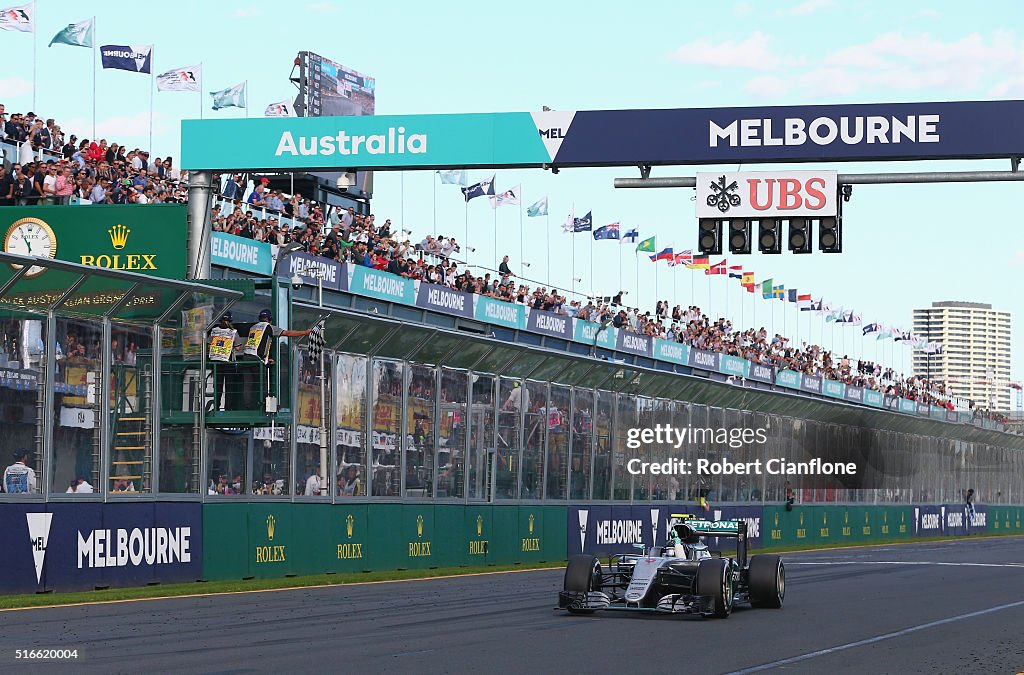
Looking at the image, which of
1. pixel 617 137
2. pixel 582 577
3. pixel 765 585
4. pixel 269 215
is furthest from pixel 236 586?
pixel 269 215

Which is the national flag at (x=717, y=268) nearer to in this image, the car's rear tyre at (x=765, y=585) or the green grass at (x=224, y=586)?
the green grass at (x=224, y=586)

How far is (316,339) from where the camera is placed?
2261 cm

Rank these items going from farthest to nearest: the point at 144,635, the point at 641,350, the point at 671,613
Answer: the point at 641,350, the point at 671,613, the point at 144,635

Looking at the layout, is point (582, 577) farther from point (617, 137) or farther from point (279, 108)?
point (279, 108)

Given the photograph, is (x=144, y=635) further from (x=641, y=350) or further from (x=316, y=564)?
(x=641, y=350)

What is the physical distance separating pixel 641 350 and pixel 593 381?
22.9 metres

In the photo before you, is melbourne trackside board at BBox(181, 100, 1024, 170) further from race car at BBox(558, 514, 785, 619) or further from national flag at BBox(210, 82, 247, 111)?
national flag at BBox(210, 82, 247, 111)

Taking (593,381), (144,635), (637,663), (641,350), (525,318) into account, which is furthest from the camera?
(641,350)

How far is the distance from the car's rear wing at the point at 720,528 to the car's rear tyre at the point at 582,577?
1.23 metres

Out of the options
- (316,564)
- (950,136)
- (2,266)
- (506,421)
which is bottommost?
(316,564)

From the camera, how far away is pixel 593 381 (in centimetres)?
3200

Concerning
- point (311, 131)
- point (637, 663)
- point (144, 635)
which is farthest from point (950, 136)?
point (144, 635)

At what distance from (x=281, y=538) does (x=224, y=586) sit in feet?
8.20

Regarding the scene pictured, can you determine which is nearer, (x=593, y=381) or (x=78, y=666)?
(x=78, y=666)
